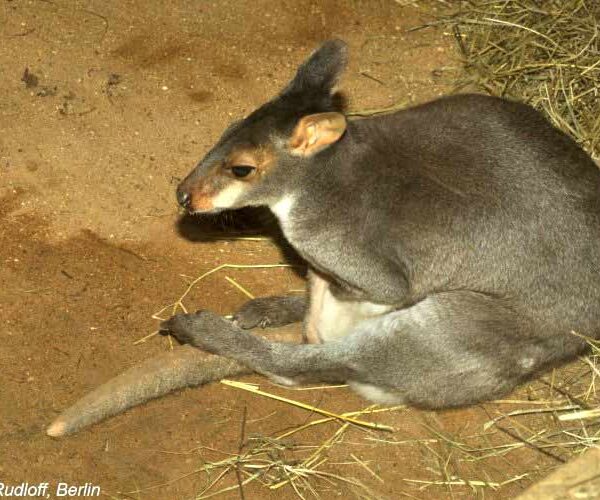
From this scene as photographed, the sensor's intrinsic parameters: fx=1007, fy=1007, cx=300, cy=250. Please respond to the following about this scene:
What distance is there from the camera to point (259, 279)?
7785 mm

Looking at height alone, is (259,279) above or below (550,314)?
below

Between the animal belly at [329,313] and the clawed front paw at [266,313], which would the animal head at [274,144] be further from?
the clawed front paw at [266,313]

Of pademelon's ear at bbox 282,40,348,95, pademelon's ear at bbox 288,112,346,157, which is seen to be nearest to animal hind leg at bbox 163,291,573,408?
pademelon's ear at bbox 288,112,346,157

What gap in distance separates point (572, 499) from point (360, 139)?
2537 millimetres

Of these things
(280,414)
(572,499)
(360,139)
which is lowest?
(280,414)

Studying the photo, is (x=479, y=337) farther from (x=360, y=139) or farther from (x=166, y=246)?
(x=166, y=246)

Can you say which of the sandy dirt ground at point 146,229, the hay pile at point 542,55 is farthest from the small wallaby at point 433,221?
the hay pile at point 542,55

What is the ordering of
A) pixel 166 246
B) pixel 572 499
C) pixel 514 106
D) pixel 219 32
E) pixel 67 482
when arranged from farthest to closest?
1. pixel 219 32
2. pixel 166 246
3. pixel 514 106
4. pixel 67 482
5. pixel 572 499

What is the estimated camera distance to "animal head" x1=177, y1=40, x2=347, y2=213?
20.4ft

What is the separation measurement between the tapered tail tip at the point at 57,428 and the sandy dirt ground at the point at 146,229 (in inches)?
4.2

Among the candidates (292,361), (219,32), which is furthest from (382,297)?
(219,32)

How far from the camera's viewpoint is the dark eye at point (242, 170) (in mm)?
6346

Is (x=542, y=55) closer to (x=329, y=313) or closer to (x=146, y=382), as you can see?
(x=329, y=313)

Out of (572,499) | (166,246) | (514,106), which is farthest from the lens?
(166,246)
